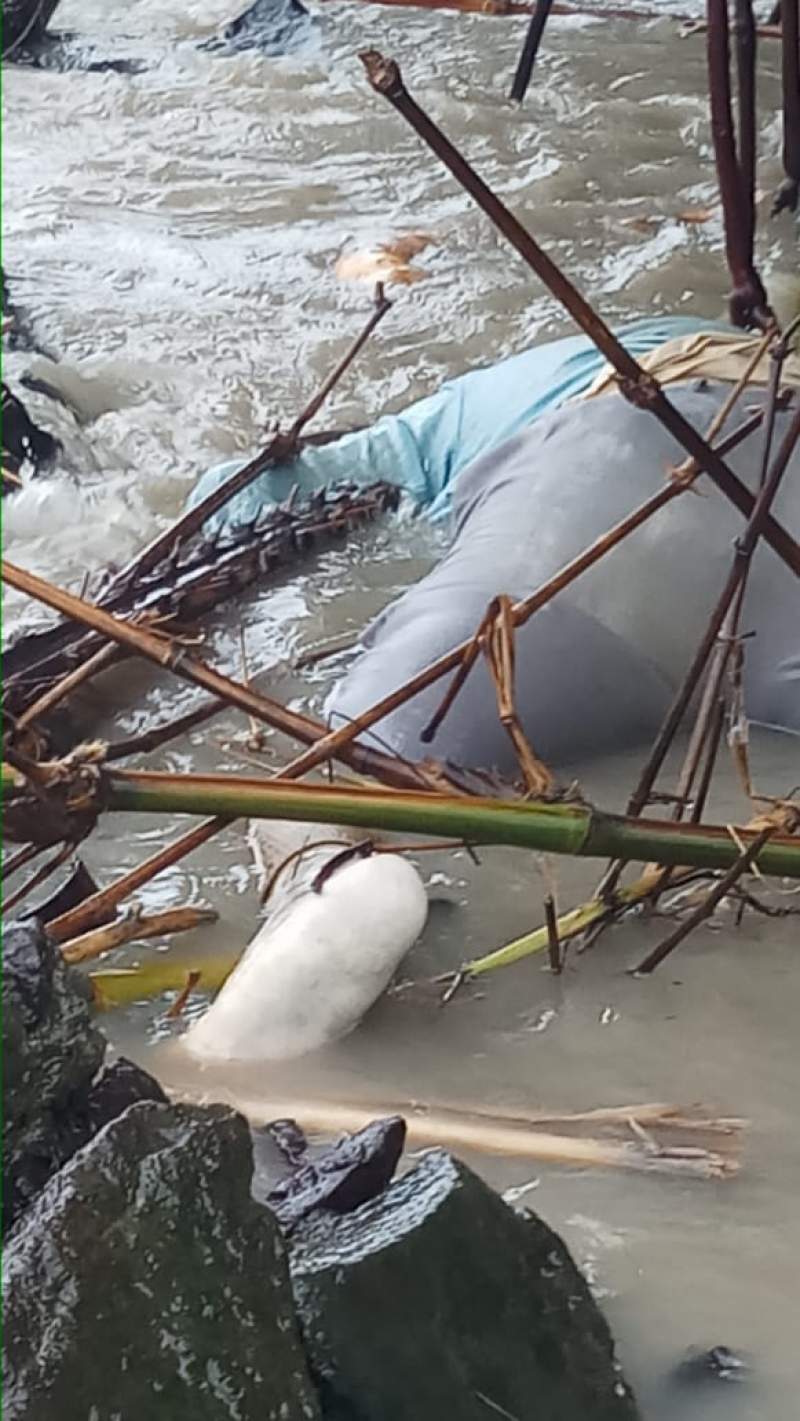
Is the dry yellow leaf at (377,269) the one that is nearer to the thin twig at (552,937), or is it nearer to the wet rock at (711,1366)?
the thin twig at (552,937)

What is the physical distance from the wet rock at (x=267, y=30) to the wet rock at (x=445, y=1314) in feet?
17.3

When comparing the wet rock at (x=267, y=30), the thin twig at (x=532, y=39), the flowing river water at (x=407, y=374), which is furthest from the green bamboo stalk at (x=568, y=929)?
the wet rock at (x=267, y=30)

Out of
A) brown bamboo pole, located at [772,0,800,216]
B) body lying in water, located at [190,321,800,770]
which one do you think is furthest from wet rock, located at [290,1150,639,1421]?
brown bamboo pole, located at [772,0,800,216]

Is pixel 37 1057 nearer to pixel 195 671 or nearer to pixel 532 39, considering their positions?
pixel 195 671

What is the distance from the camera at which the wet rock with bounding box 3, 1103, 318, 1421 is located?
98 cm

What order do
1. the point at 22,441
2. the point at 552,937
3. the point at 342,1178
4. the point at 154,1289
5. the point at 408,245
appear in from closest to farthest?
the point at 154,1289 → the point at 342,1178 → the point at 552,937 → the point at 22,441 → the point at 408,245

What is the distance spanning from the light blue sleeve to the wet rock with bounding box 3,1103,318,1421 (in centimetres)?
182

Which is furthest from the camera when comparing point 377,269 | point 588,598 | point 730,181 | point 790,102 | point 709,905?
point 377,269

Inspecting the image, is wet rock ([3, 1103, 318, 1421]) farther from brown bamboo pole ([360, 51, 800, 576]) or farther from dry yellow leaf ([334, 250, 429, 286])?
dry yellow leaf ([334, 250, 429, 286])

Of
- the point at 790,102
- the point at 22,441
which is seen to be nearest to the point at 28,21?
the point at 22,441

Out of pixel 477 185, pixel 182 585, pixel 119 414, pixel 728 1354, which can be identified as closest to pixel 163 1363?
pixel 728 1354

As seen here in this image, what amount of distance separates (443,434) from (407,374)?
63 centimetres

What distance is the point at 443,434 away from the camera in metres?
2.93

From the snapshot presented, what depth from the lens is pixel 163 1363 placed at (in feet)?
3.30
